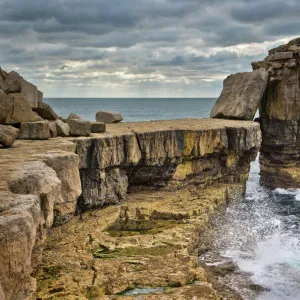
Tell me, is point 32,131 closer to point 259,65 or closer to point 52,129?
point 52,129

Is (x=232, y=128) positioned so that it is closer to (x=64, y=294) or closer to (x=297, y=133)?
(x=297, y=133)

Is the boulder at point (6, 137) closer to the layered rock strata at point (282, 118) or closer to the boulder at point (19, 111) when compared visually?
the boulder at point (19, 111)

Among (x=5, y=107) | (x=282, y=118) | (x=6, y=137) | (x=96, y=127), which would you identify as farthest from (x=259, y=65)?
(x=6, y=137)

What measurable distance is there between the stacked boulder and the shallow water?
6.23 metres

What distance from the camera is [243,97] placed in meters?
32.7

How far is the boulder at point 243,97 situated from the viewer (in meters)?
31.8

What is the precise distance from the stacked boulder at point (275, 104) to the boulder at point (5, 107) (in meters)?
18.4

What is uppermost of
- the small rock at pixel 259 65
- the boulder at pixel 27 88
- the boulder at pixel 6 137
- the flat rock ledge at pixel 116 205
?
the small rock at pixel 259 65

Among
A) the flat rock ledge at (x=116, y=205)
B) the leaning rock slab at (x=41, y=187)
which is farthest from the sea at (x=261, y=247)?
the leaning rock slab at (x=41, y=187)

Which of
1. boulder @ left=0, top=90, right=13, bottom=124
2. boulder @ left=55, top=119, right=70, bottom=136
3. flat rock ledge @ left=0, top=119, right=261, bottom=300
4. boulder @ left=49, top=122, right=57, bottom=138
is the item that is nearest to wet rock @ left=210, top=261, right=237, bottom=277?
flat rock ledge @ left=0, top=119, right=261, bottom=300

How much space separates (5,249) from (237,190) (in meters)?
21.8

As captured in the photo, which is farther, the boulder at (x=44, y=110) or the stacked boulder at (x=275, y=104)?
the stacked boulder at (x=275, y=104)

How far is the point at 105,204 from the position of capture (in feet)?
67.6

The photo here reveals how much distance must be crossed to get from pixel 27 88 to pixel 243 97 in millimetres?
17280
